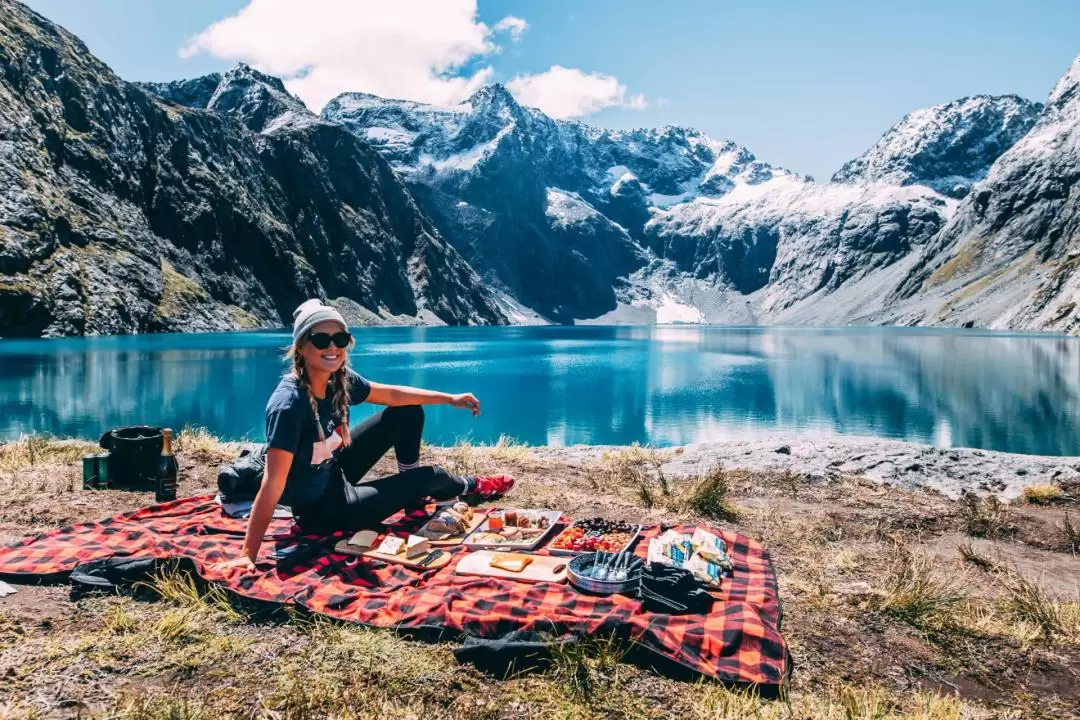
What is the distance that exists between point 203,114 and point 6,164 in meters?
57.6

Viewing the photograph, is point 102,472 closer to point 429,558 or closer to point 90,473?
point 90,473

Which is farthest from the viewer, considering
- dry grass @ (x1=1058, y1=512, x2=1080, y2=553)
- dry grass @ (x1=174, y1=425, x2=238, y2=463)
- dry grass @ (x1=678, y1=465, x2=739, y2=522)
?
dry grass @ (x1=174, y1=425, x2=238, y2=463)

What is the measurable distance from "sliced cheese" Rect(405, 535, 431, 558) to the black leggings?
0.58 meters

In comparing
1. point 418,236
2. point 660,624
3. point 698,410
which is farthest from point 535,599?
point 418,236

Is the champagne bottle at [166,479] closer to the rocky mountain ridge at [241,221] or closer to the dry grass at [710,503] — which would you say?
the dry grass at [710,503]

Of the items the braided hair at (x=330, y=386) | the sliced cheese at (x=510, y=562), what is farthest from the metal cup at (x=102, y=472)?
the sliced cheese at (x=510, y=562)

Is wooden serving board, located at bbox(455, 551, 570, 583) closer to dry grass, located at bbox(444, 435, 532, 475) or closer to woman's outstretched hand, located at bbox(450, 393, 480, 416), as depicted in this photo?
woman's outstretched hand, located at bbox(450, 393, 480, 416)

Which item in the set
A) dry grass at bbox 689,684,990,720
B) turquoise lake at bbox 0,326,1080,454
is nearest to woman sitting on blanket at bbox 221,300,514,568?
dry grass at bbox 689,684,990,720

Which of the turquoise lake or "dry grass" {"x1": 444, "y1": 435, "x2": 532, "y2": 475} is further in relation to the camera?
the turquoise lake

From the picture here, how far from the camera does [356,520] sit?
6.31 metres

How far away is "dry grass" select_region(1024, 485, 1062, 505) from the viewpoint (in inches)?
408

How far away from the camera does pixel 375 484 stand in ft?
21.9

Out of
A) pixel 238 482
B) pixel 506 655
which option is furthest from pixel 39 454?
pixel 506 655

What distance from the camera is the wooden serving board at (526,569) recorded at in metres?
5.42
